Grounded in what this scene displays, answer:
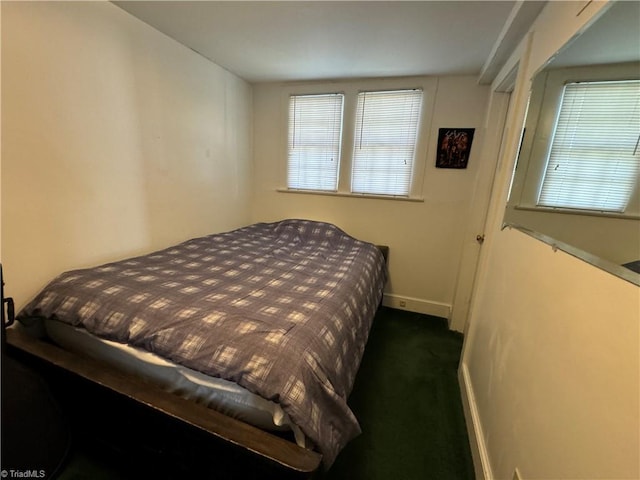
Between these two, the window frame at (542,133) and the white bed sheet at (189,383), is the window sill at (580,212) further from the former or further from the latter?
the white bed sheet at (189,383)

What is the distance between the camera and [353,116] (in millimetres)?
2855

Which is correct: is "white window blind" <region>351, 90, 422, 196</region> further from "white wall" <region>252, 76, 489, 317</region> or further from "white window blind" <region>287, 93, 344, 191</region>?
"white window blind" <region>287, 93, 344, 191</region>

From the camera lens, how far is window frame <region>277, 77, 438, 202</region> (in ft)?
8.64

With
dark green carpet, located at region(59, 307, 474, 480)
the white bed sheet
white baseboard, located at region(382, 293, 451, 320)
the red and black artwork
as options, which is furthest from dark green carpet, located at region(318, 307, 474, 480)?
the red and black artwork

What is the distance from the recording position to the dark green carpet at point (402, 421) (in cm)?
133

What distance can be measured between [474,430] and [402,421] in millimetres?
377

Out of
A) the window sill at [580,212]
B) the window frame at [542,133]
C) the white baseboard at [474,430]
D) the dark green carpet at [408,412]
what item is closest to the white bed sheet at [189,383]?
the dark green carpet at [408,412]

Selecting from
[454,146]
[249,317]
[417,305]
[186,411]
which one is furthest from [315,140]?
[186,411]

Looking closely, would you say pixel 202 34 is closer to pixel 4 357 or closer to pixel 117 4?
pixel 117 4

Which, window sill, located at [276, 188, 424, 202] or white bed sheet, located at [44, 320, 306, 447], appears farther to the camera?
window sill, located at [276, 188, 424, 202]

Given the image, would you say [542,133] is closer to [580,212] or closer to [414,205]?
[580,212]

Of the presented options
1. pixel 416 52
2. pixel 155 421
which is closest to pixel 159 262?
pixel 155 421

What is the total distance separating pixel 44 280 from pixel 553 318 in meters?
2.41

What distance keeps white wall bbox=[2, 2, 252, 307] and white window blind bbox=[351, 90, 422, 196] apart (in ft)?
4.85
